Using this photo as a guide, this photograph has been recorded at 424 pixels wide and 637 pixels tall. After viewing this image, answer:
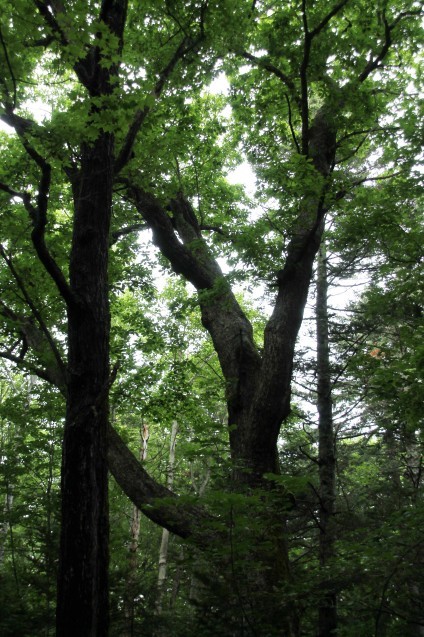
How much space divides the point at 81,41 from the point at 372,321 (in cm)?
774

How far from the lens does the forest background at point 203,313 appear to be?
3320 mm

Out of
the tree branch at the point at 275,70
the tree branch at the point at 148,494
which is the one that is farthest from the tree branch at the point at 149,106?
the tree branch at the point at 148,494

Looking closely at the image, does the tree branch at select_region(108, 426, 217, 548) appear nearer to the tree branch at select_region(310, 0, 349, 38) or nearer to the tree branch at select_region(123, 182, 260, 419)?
the tree branch at select_region(123, 182, 260, 419)

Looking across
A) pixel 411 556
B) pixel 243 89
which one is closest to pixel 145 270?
pixel 243 89

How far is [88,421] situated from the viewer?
3531 mm

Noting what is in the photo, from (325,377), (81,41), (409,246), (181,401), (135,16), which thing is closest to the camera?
(81,41)

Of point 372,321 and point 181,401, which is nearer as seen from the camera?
point 181,401

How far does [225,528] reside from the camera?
324 cm

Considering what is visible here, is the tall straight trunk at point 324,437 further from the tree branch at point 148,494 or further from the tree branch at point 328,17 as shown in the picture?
the tree branch at point 328,17

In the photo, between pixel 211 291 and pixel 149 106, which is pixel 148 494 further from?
pixel 149 106

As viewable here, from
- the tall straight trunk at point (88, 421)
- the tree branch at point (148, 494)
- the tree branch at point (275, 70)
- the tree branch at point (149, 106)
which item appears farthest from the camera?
the tree branch at point (275, 70)

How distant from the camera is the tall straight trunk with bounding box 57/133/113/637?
3.14 metres

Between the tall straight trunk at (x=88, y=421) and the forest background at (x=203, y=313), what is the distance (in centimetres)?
2

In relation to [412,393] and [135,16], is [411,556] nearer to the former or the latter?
[412,393]
